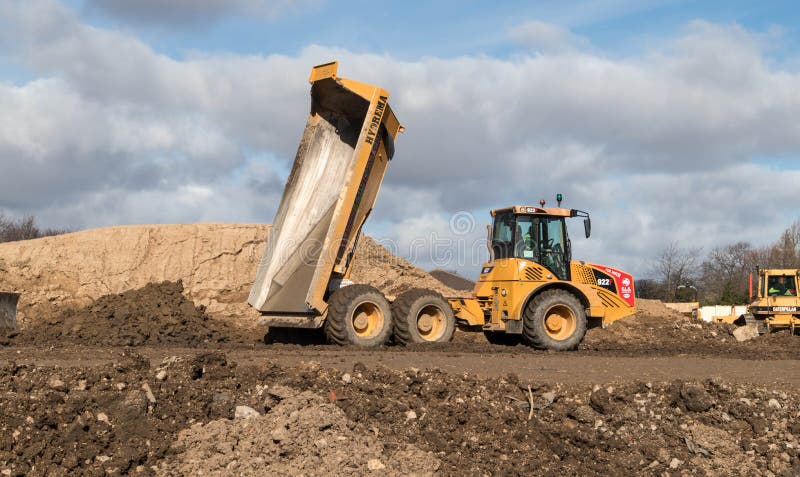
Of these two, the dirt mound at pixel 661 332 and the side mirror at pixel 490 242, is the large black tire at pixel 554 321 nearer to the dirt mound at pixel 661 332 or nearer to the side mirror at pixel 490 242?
the side mirror at pixel 490 242

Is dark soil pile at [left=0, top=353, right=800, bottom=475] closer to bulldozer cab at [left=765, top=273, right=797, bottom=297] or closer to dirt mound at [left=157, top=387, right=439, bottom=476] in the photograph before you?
dirt mound at [left=157, top=387, right=439, bottom=476]

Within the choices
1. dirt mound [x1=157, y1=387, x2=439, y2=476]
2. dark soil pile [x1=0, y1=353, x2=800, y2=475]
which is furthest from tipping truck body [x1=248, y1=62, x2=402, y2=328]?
dirt mound [x1=157, y1=387, x2=439, y2=476]

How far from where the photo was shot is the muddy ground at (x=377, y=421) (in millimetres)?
5734

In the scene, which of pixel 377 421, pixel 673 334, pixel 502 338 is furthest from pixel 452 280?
pixel 377 421

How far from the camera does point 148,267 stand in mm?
18406

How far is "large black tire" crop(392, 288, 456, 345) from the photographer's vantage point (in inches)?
482

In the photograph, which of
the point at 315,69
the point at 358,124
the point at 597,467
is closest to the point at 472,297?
the point at 358,124

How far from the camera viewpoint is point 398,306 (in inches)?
488

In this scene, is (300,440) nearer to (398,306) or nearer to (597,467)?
(597,467)

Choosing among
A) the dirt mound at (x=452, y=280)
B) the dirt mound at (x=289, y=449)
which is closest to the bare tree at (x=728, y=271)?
the dirt mound at (x=452, y=280)

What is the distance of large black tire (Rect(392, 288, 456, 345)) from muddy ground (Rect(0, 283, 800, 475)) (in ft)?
11.4

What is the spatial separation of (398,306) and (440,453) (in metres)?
6.30

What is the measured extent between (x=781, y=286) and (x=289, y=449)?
18450 mm

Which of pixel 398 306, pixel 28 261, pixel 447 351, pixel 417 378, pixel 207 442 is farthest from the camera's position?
pixel 28 261
